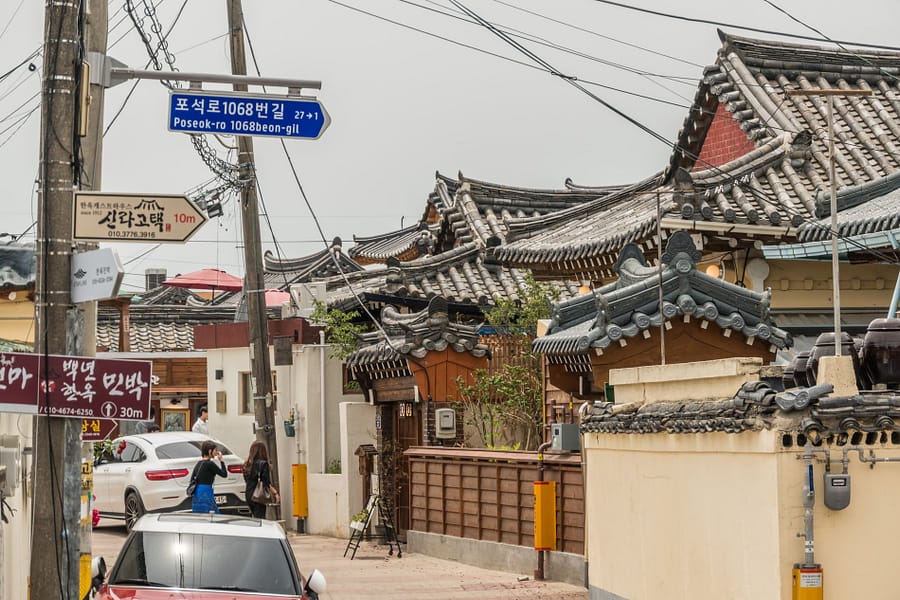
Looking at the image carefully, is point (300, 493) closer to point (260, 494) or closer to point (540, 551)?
point (260, 494)

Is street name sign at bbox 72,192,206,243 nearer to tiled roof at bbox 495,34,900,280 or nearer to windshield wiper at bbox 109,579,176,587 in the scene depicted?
windshield wiper at bbox 109,579,176,587

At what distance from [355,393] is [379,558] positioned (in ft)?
20.7

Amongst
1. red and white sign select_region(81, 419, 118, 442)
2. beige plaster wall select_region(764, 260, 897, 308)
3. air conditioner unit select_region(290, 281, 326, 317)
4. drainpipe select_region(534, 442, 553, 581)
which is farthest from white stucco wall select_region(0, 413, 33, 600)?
air conditioner unit select_region(290, 281, 326, 317)

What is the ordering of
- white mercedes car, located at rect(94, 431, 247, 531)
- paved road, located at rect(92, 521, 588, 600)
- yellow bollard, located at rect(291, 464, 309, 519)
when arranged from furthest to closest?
1. yellow bollard, located at rect(291, 464, 309, 519)
2. white mercedes car, located at rect(94, 431, 247, 531)
3. paved road, located at rect(92, 521, 588, 600)

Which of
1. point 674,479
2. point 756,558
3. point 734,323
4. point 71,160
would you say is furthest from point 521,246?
point 71,160

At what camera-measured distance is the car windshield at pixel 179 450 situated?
2577 cm

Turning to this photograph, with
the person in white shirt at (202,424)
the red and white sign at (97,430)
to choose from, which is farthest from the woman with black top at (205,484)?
the red and white sign at (97,430)

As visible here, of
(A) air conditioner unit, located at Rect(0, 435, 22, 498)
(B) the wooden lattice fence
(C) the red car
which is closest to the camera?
(A) air conditioner unit, located at Rect(0, 435, 22, 498)

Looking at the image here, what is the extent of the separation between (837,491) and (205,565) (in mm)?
5576

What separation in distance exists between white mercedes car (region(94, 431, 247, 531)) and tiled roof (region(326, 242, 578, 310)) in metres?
4.35

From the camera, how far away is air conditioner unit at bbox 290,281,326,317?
29.3 meters

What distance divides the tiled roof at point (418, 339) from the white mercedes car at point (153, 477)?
3.62 m

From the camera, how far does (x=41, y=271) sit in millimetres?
9156

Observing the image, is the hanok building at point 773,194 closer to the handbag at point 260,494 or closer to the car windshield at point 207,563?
the handbag at point 260,494
